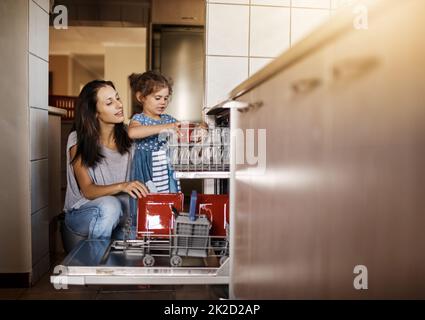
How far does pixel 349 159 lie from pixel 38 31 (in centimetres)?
220

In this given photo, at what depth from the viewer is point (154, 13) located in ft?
15.3

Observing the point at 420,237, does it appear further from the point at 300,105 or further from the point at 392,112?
the point at 300,105

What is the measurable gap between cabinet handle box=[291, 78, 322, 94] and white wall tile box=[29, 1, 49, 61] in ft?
6.00

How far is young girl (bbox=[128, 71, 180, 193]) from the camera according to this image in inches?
92.3

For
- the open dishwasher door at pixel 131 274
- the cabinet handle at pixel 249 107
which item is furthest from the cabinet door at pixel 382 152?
the open dishwasher door at pixel 131 274

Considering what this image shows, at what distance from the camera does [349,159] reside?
63 centimetres

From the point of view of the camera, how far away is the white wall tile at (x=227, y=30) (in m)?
2.46

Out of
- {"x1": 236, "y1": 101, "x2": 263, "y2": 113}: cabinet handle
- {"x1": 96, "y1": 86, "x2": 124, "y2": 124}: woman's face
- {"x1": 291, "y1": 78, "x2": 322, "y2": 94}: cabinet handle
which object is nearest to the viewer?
{"x1": 291, "y1": 78, "x2": 322, "y2": 94}: cabinet handle

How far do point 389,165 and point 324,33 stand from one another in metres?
0.22

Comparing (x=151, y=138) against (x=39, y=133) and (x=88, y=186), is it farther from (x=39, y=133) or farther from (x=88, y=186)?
(x=39, y=133)

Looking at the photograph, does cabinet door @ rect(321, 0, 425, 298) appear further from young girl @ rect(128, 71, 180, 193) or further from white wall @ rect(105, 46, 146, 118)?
white wall @ rect(105, 46, 146, 118)

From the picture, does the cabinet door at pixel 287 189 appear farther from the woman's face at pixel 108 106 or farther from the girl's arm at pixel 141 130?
the woman's face at pixel 108 106

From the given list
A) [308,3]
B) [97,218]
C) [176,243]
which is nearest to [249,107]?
[176,243]

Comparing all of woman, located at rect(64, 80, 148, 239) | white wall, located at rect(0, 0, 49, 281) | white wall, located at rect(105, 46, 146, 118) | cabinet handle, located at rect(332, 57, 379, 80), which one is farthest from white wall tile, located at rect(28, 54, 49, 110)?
white wall, located at rect(105, 46, 146, 118)
